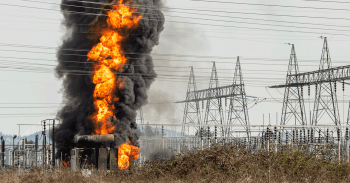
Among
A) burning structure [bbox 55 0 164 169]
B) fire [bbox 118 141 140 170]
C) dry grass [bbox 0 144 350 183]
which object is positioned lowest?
fire [bbox 118 141 140 170]

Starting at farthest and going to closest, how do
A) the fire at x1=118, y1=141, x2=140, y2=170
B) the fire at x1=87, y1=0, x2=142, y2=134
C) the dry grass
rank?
the fire at x1=87, y1=0, x2=142, y2=134 → the fire at x1=118, y1=141, x2=140, y2=170 → the dry grass

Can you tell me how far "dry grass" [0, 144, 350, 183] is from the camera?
1573 cm

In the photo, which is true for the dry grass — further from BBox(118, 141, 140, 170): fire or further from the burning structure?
the burning structure

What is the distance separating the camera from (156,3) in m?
35.2

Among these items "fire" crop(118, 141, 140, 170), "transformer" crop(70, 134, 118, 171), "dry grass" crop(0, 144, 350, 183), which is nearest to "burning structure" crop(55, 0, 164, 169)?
"fire" crop(118, 141, 140, 170)

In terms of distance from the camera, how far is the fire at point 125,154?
1129 inches

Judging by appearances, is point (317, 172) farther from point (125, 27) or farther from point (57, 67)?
point (57, 67)

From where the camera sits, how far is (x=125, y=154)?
29141mm

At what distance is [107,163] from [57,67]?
14.0m

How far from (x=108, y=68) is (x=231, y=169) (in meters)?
18.5

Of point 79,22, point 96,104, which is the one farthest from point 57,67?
point 96,104

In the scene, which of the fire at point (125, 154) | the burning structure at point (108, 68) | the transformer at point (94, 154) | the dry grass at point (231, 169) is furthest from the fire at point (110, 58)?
the dry grass at point (231, 169)

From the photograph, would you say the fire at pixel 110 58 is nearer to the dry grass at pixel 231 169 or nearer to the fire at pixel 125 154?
the fire at pixel 125 154

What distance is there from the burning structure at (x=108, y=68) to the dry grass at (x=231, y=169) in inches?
432
